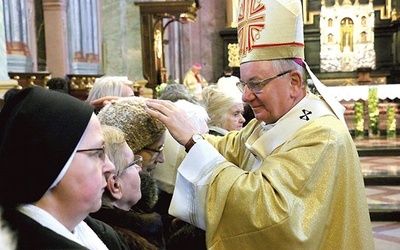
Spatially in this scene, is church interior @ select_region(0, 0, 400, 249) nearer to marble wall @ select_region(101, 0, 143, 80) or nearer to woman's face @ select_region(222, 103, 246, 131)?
marble wall @ select_region(101, 0, 143, 80)

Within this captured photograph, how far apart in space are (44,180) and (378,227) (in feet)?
16.7

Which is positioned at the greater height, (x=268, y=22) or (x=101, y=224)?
(x=268, y=22)

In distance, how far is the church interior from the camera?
645 cm

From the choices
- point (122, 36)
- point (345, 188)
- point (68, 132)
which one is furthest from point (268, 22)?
point (122, 36)

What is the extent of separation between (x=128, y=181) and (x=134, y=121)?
1.20 feet

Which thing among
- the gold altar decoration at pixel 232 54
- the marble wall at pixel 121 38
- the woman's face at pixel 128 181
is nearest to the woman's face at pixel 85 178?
the woman's face at pixel 128 181

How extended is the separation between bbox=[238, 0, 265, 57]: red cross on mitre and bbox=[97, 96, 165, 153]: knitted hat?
518 mm

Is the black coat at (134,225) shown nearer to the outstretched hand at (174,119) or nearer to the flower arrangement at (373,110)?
the outstretched hand at (174,119)

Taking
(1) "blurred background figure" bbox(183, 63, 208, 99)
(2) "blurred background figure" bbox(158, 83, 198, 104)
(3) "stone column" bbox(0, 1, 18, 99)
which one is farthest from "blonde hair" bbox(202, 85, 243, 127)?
(1) "blurred background figure" bbox(183, 63, 208, 99)

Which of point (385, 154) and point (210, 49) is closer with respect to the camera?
point (385, 154)

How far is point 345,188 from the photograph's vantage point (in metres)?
2.03

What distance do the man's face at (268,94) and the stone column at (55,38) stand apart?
729cm

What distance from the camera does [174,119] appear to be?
2.14 meters

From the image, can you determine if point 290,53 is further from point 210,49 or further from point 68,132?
point 210,49
